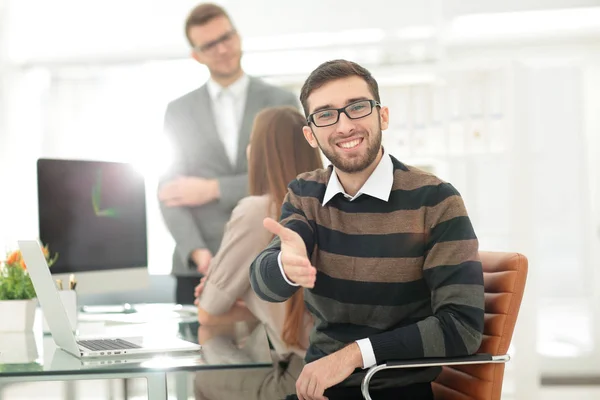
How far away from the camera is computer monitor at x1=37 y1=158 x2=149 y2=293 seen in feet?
9.11

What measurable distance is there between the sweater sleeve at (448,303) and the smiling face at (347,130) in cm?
26

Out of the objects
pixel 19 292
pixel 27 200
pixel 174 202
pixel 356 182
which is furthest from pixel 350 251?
pixel 27 200

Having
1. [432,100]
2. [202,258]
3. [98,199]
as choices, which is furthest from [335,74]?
[432,100]

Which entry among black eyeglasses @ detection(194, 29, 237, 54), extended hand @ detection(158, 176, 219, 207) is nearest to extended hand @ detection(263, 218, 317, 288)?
extended hand @ detection(158, 176, 219, 207)

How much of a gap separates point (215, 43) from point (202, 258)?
122 cm

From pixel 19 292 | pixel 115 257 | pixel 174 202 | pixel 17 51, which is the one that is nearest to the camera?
pixel 19 292

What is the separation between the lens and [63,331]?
2.00 metres

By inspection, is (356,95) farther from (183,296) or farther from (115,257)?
(183,296)

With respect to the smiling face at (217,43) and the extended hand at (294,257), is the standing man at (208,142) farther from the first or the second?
the extended hand at (294,257)

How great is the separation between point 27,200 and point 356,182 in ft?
12.3

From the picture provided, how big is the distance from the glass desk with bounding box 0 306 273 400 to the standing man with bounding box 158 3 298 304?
1440 millimetres

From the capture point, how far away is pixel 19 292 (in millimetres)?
2512

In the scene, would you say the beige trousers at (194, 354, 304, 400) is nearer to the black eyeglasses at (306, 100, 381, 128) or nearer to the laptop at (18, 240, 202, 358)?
the laptop at (18, 240, 202, 358)

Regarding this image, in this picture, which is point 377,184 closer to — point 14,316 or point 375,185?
point 375,185
